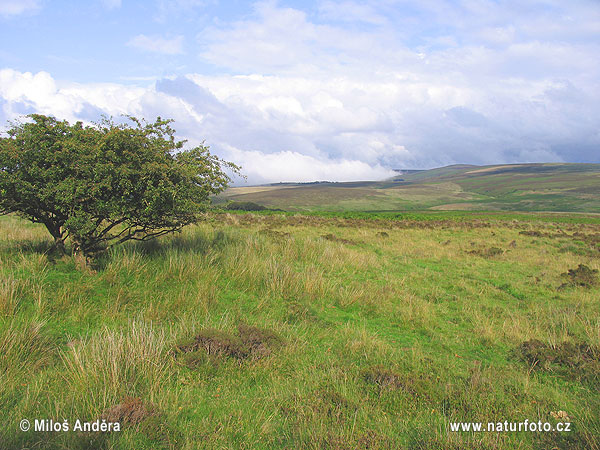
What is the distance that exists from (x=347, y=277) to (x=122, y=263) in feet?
22.7

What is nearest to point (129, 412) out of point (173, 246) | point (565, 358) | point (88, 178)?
point (88, 178)

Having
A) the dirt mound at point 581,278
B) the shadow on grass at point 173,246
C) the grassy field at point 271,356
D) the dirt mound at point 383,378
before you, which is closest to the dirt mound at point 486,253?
the dirt mound at point 581,278

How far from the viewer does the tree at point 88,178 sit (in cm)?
744

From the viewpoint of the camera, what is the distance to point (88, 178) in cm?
777

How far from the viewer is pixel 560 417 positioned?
423 cm

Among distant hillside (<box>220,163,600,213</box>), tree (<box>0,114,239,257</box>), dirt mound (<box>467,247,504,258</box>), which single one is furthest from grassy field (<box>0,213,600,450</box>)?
distant hillside (<box>220,163,600,213</box>)

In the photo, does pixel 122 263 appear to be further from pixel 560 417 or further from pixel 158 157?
pixel 560 417

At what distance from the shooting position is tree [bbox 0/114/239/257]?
7438 mm

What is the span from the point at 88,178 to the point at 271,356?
19.7 feet

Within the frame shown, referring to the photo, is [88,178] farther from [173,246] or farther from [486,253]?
[486,253]

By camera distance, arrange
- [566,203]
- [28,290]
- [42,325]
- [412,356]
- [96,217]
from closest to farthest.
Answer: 1. [42,325]
2. [412,356]
3. [28,290]
4. [96,217]
5. [566,203]

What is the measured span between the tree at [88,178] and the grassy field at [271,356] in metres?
1.16

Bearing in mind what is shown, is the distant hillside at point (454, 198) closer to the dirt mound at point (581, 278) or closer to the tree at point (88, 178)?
the dirt mound at point (581, 278)

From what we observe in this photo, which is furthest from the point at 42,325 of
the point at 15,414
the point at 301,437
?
the point at 301,437
